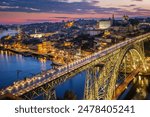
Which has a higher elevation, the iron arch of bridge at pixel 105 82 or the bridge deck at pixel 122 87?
the iron arch of bridge at pixel 105 82

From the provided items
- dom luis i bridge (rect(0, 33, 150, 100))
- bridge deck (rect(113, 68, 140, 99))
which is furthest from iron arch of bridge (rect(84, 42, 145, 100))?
bridge deck (rect(113, 68, 140, 99))

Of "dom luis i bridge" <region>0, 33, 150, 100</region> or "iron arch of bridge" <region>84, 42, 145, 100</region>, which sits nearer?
"dom luis i bridge" <region>0, 33, 150, 100</region>

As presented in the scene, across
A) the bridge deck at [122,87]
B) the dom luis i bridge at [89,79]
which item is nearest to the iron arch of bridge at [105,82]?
the dom luis i bridge at [89,79]

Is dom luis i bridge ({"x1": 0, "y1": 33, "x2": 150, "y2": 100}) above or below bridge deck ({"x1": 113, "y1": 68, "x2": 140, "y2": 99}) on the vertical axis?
above

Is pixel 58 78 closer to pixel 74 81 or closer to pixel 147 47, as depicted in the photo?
pixel 74 81

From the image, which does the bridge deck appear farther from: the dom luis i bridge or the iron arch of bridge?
the iron arch of bridge

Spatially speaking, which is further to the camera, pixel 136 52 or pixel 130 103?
pixel 136 52

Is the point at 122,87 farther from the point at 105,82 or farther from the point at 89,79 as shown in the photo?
the point at 89,79

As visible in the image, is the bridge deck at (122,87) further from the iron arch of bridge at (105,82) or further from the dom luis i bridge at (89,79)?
the iron arch of bridge at (105,82)

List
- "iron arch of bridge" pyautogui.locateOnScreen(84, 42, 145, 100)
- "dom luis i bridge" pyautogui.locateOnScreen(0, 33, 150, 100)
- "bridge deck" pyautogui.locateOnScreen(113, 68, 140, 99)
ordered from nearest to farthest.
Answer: "dom luis i bridge" pyautogui.locateOnScreen(0, 33, 150, 100), "iron arch of bridge" pyautogui.locateOnScreen(84, 42, 145, 100), "bridge deck" pyautogui.locateOnScreen(113, 68, 140, 99)

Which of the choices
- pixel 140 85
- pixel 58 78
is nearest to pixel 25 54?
pixel 140 85

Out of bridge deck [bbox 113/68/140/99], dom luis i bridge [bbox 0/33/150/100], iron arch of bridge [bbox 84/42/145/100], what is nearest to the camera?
dom luis i bridge [bbox 0/33/150/100]
